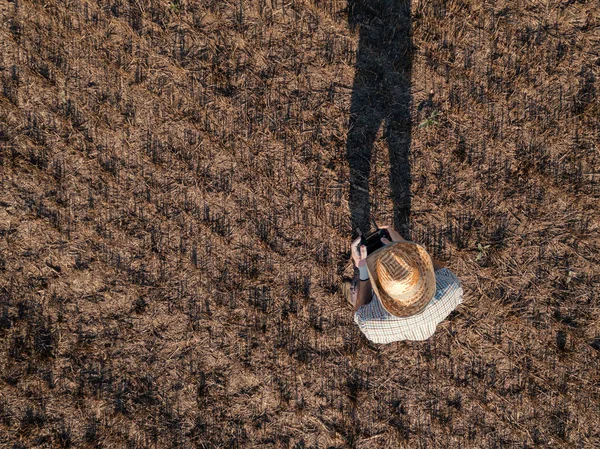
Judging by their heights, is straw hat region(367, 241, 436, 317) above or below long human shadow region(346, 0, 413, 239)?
below

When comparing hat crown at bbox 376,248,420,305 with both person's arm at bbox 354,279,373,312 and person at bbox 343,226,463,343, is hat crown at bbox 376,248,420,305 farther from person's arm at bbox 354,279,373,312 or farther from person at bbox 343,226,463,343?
person's arm at bbox 354,279,373,312

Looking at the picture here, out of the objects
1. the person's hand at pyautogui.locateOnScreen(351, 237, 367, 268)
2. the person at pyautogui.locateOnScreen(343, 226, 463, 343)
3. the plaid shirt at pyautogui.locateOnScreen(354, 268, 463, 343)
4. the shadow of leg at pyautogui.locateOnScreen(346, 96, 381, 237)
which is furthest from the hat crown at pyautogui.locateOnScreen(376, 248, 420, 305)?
the shadow of leg at pyautogui.locateOnScreen(346, 96, 381, 237)

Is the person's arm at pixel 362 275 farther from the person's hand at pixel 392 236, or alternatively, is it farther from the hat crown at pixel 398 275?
the hat crown at pixel 398 275

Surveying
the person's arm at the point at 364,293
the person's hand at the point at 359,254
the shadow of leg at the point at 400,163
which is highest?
the shadow of leg at the point at 400,163

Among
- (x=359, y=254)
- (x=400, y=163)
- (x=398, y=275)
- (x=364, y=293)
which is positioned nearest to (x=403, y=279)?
(x=398, y=275)

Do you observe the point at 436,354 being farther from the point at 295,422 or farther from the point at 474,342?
the point at 295,422

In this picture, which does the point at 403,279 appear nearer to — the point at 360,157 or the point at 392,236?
the point at 392,236

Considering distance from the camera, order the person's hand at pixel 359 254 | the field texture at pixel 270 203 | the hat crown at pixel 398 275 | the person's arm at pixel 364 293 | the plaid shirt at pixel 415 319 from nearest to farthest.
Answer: the hat crown at pixel 398 275 < the plaid shirt at pixel 415 319 < the person's hand at pixel 359 254 < the person's arm at pixel 364 293 < the field texture at pixel 270 203

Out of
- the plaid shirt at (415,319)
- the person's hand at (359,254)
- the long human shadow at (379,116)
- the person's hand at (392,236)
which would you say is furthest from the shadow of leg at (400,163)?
the plaid shirt at (415,319)
